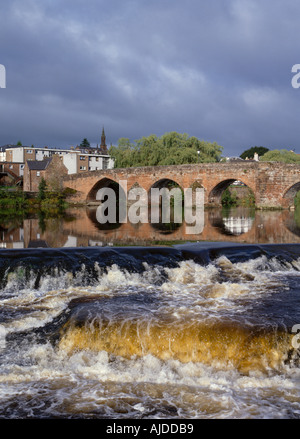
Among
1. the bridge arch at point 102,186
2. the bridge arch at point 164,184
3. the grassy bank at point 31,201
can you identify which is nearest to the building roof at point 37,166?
the bridge arch at point 102,186

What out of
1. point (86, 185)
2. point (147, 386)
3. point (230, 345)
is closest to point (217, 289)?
point (230, 345)

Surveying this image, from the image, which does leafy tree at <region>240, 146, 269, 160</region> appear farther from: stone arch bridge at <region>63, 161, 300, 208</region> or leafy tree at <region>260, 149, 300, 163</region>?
stone arch bridge at <region>63, 161, 300, 208</region>

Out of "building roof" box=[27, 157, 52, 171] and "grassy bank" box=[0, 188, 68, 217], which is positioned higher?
"building roof" box=[27, 157, 52, 171]

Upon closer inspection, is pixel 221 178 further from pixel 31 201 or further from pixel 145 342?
pixel 145 342

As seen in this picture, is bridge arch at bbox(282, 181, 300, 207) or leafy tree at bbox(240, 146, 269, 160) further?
leafy tree at bbox(240, 146, 269, 160)

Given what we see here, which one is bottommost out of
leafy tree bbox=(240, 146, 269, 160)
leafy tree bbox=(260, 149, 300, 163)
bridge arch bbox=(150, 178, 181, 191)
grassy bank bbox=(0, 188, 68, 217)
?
grassy bank bbox=(0, 188, 68, 217)

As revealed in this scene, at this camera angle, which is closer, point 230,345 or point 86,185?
point 230,345

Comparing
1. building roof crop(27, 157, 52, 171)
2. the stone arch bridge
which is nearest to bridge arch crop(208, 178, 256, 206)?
the stone arch bridge

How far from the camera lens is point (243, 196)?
157ft

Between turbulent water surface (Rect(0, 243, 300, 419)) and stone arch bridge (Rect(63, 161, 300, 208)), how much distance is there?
23.8 m

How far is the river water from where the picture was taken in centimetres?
372

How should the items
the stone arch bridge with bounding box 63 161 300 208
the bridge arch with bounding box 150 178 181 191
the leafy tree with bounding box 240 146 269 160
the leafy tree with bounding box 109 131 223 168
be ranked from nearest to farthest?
1. the stone arch bridge with bounding box 63 161 300 208
2. the bridge arch with bounding box 150 178 181 191
3. the leafy tree with bounding box 109 131 223 168
4. the leafy tree with bounding box 240 146 269 160
